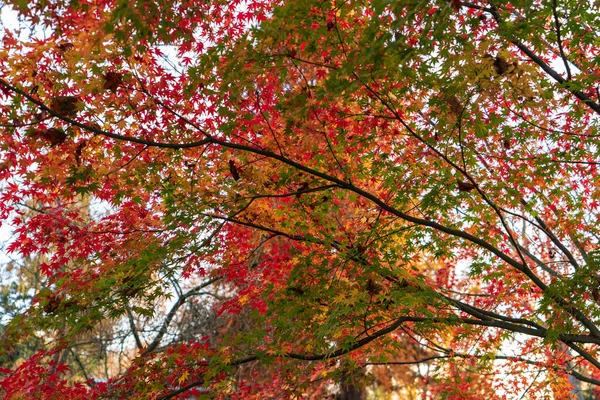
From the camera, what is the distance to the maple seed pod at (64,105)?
183 inches

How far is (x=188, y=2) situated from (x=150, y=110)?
1.53 m

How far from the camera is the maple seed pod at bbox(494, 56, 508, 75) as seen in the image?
4414 mm

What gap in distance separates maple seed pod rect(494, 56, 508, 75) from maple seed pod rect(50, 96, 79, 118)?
150 inches

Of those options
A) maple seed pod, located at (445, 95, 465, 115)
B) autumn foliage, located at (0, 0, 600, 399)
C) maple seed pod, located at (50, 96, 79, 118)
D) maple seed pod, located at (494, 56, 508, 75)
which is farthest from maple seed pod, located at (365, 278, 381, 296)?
maple seed pod, located at (50, 96, 79, 118)

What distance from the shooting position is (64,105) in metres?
4.71

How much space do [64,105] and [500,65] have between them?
13.1 ft

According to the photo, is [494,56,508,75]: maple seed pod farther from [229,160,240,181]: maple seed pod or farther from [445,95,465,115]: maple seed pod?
[229,160,240,181]: maple seed pod

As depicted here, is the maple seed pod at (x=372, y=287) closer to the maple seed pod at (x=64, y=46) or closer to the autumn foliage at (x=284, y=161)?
the autumn foliage at (x=284, y=161)

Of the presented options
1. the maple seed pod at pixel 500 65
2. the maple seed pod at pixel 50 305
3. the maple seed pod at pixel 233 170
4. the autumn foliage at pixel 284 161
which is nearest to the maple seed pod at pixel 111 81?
the autumn foliage at pixel 284 161

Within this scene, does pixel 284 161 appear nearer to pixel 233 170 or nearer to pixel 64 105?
pixel 233 170

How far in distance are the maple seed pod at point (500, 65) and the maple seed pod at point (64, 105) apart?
12.5ft

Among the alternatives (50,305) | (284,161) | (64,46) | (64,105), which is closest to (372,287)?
(284,161)

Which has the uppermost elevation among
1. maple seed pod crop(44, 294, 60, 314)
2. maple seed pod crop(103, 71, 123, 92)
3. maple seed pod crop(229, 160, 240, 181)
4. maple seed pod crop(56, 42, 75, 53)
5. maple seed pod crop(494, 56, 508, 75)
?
maple seed pod crop(56, 42, 75, 53)

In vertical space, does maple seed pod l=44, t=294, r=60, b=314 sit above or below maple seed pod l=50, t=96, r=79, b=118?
below
